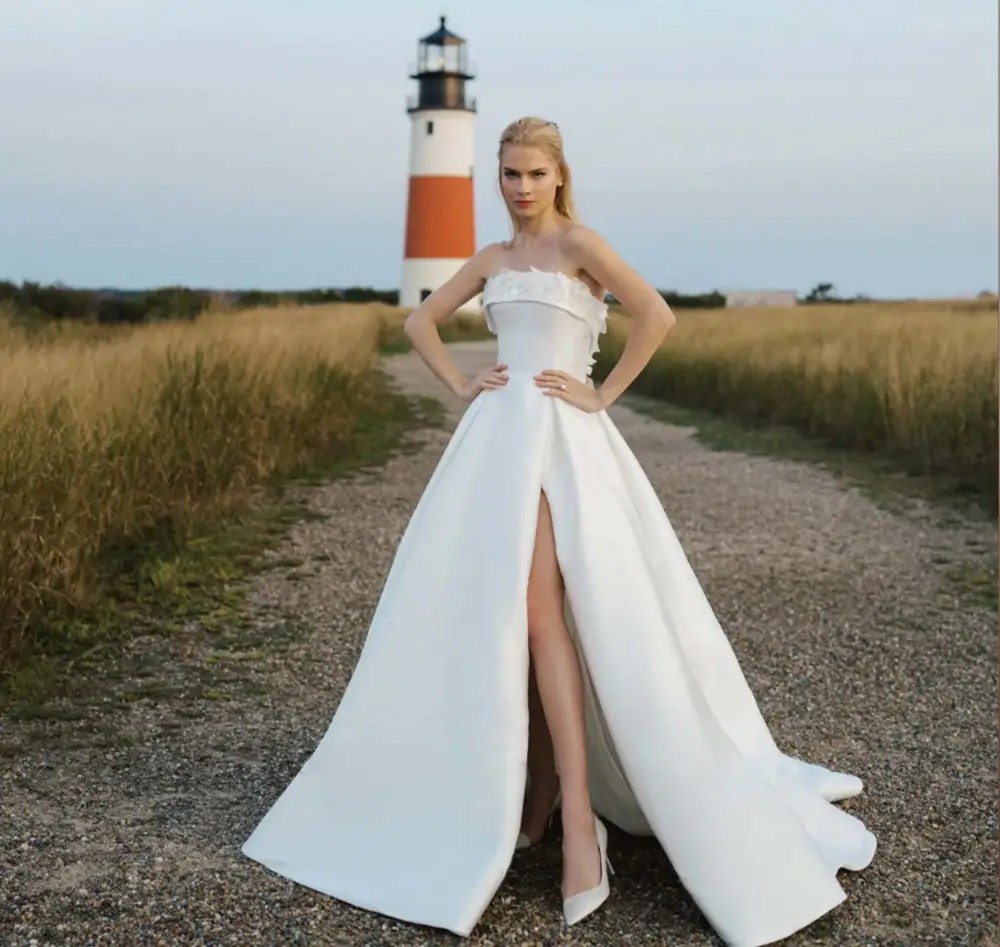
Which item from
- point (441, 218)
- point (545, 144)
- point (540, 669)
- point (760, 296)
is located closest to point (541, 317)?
point (545, 144)

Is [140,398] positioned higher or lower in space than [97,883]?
higher

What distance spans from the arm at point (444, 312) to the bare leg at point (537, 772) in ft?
2.49

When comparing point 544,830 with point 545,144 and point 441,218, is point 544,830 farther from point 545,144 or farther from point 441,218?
point 441,218

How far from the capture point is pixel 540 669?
310 centimetres

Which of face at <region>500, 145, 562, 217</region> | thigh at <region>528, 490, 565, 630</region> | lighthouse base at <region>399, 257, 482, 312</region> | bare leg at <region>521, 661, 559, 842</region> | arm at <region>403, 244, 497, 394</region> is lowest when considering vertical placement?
bare leg at <region>521, 661, 559, 842</region>

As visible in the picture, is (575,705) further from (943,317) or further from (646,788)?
(943,317)

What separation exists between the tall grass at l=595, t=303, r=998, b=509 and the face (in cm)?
640

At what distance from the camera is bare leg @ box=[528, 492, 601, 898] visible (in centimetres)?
307

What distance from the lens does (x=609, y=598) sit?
9.97 feet

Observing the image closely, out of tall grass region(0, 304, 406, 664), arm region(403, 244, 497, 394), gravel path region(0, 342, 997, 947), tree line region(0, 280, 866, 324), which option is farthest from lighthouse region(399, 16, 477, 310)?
arm region(403, 244, 497, 394)

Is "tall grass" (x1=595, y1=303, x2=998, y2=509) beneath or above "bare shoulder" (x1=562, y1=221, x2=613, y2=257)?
beneath

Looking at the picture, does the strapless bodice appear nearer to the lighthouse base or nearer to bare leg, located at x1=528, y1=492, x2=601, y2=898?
bare leg, located at x1=528, y1=492, x2=601, y2=898

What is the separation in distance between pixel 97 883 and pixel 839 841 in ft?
5.80

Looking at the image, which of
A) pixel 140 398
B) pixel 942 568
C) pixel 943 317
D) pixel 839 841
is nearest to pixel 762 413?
pixel 943 317
